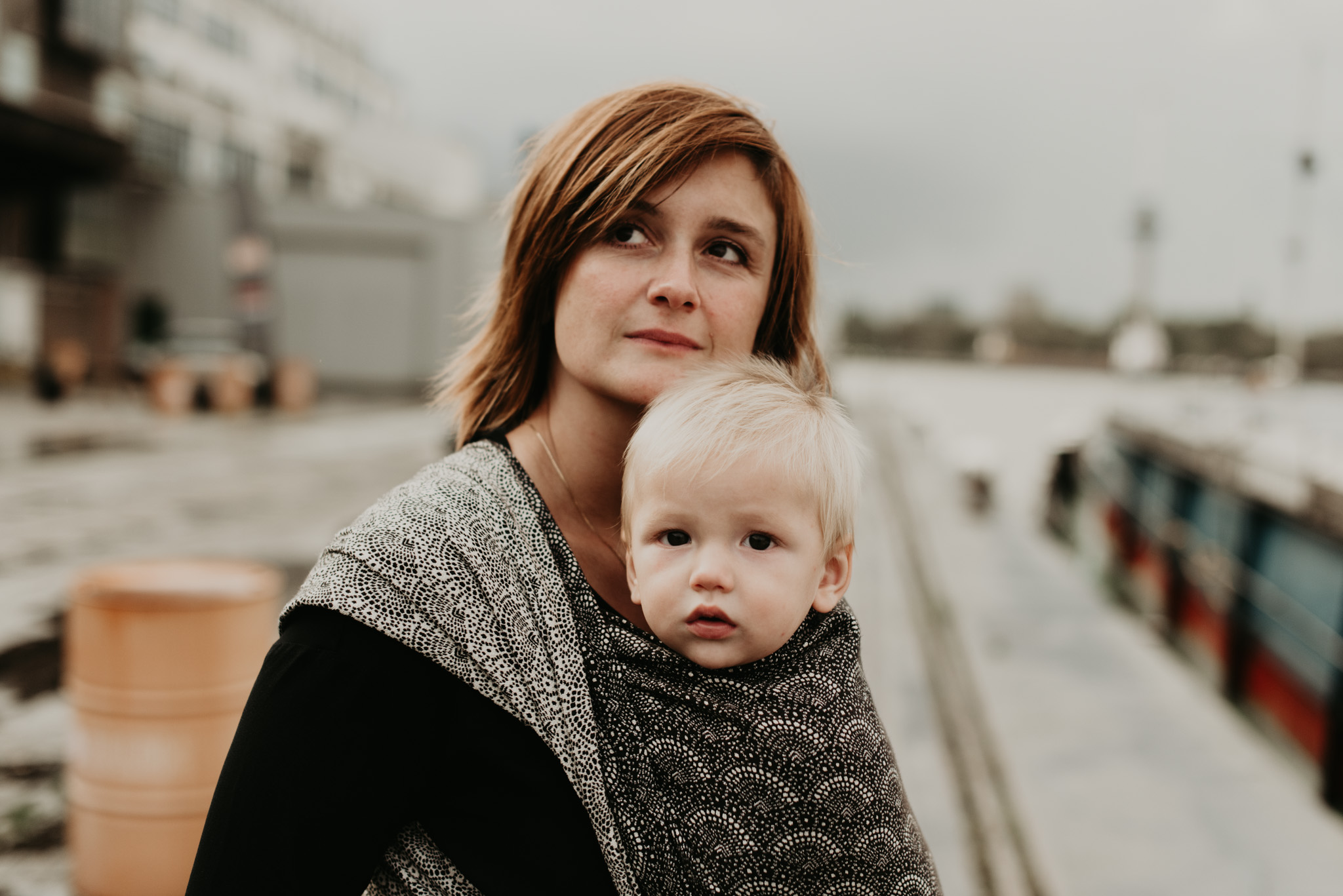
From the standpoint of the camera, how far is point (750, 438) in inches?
58.2

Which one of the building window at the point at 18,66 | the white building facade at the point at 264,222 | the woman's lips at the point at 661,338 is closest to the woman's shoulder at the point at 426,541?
the woman's lips at the point at 661,338

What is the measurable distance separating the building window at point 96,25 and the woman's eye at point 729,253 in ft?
111

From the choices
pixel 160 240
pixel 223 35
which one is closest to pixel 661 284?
pixel 160 240

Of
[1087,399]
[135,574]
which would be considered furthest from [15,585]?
[1087,399]

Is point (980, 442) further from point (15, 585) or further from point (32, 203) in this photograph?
point (32, 203)

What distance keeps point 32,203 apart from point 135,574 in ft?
101

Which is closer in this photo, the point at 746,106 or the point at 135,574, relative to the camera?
the point at 746,106

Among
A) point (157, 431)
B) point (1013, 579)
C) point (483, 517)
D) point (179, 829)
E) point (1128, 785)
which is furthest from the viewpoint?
point (157, 431)

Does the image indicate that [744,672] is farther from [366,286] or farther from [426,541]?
[366,286]

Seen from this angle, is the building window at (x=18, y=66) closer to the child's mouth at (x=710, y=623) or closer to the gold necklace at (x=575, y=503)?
the gold necklace at (x=575, y=503)

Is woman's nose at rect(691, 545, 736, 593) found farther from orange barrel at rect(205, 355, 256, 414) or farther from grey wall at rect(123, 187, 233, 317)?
grey wall at rect(123, 187, 233, 317)

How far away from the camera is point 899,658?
28.0ft

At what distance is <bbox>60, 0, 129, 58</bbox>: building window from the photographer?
29.3m

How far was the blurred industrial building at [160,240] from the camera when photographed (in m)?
27.3
